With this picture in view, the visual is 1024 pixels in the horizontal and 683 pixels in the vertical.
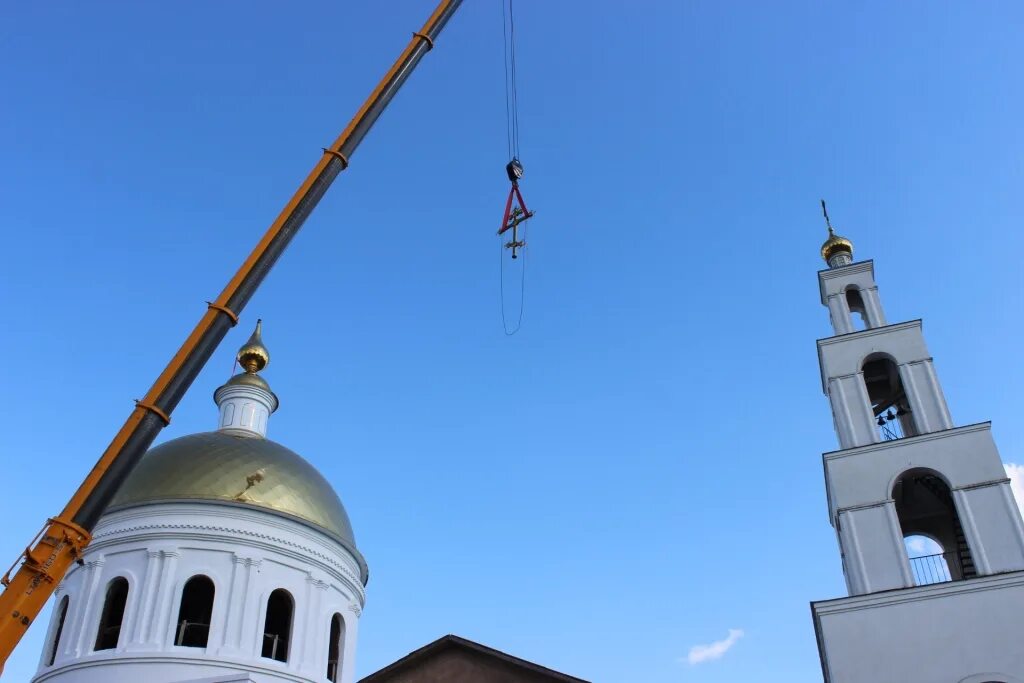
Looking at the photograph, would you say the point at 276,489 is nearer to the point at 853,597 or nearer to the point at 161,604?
the point at 161,604

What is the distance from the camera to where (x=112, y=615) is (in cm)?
2017

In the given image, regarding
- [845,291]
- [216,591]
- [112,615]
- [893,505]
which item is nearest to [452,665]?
[893,505]

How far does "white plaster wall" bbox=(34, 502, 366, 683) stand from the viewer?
1898 cm

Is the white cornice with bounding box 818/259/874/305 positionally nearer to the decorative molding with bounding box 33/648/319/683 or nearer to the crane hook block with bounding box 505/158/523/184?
the crane hook block with bounding box 505/158/523/184

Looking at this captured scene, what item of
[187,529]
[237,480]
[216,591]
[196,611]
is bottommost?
[196,611]

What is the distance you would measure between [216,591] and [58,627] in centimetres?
361

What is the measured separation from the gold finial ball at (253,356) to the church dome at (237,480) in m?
3.78

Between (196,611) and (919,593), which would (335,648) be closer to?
(196,611)

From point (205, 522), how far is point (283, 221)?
9.17m

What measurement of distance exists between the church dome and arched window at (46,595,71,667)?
226 centimetres

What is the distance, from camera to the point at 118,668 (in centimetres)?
1875

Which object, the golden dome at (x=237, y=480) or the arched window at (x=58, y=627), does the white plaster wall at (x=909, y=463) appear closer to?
the golden dome at (x=237, y=480)

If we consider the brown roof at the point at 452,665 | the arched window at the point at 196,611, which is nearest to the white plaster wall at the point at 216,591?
the arched window at the point at 196,611

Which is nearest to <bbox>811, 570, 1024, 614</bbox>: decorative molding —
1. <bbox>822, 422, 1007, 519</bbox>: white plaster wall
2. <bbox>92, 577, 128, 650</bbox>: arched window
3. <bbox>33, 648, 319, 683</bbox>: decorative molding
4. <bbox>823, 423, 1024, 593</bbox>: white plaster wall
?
<bbox>823, 423, 1024, 593</bbox>: white plaster wall
